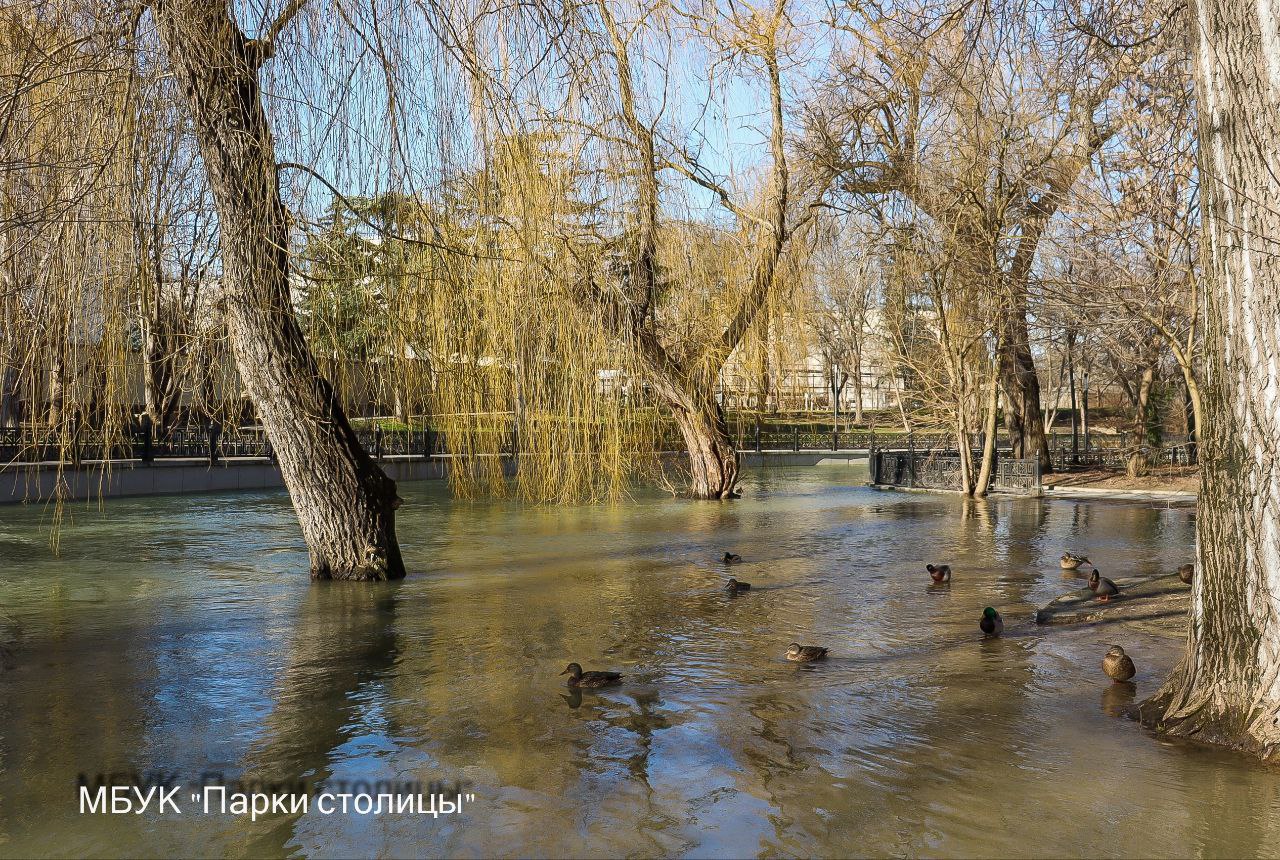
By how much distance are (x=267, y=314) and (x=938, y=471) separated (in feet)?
58.4

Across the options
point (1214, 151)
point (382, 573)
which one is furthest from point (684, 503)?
point (1214, 151)

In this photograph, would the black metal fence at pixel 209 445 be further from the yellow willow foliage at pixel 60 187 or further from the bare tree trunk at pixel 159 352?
the yellow willow foliage at pixel 60 187

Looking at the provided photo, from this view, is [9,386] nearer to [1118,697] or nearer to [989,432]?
[1118,697]

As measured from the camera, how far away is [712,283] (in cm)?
1794

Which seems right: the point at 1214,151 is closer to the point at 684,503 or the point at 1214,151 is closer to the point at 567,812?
the point at 567,812

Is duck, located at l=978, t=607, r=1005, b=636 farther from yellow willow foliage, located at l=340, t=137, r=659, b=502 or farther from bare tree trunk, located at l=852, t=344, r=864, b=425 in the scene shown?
bare tree trunk, located at l=852, t=344, r=864, b=425

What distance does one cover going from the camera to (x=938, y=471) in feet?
79.4

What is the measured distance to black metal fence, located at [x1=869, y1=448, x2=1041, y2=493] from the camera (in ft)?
73.7

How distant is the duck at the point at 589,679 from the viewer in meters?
6.66

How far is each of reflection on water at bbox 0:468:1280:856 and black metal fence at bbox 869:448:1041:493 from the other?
9.54 meters

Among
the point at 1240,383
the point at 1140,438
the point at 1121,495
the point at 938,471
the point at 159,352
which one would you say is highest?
the point at 159,352

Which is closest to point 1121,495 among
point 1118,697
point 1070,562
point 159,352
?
point 1070,562

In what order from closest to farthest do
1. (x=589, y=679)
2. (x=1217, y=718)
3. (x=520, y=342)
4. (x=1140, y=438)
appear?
(x=1217, y=718) < (x=589, y=679) < (x=520, y=342) < (x=1140, y=438)

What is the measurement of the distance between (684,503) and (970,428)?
5737mm
